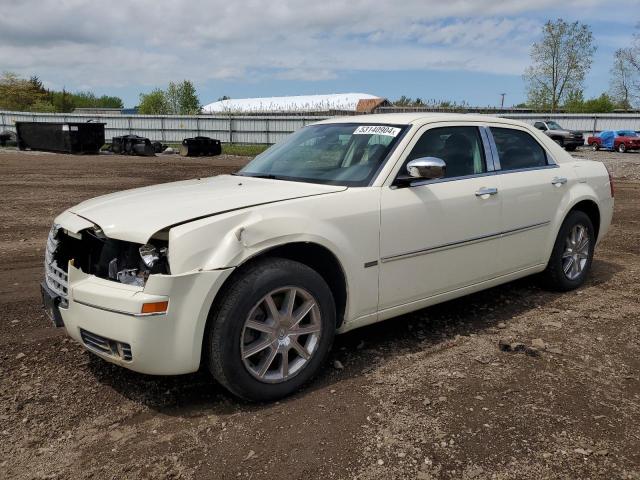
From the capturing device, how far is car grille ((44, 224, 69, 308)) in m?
3.19

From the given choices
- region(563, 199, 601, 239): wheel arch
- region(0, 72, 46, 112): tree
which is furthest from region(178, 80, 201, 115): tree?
region(563, 199, 601, 239): wheel arch

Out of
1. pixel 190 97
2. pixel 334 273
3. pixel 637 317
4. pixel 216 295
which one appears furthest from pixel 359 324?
pixel 190 97

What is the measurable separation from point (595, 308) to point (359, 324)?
100.0 inches

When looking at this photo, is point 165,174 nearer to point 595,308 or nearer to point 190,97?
point 595,308

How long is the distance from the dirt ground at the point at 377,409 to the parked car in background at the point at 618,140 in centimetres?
3153

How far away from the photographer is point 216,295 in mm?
2992

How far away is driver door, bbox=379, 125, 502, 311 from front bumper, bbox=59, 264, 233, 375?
49.6 inches

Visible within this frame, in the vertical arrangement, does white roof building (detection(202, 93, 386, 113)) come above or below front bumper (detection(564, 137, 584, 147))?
above

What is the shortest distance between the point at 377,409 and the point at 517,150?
278 centimetres

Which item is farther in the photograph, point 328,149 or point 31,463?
point 328,149

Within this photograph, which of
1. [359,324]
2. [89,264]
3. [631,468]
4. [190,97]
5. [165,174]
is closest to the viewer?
[631,468]

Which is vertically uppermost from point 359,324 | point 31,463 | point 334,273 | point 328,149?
point 328,149

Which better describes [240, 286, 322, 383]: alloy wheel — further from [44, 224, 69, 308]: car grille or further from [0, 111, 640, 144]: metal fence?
[0, 111, 640, 144]: metal fence

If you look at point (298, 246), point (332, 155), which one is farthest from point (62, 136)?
point (298, 246)
